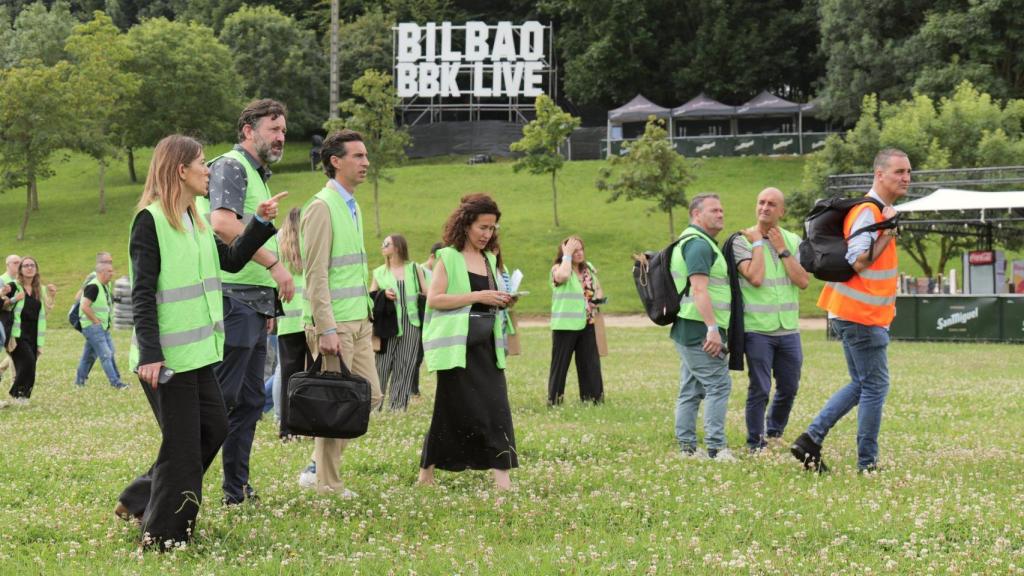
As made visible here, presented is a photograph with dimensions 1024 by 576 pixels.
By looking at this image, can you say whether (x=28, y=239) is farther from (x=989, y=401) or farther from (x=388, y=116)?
(x=989, y=401)

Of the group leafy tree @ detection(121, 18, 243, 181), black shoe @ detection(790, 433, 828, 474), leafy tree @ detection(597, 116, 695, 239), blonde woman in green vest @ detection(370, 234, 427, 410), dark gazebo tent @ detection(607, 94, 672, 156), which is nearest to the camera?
black shoe @ detection(790, 433, 828, 474)

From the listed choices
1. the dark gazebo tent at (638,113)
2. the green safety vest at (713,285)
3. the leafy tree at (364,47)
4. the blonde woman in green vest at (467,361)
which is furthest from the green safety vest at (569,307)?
the leafy tree at (364,47)

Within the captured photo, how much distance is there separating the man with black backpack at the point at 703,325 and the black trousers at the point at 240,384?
11.6ft

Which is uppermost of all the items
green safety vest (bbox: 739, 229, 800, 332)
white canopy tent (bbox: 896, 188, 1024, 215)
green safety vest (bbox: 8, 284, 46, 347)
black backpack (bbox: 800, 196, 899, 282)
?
white canopy tent (bbox: 896, 188, 1024, 215)

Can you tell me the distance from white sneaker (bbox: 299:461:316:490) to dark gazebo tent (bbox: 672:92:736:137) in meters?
57.0

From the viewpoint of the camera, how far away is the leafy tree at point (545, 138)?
149ft

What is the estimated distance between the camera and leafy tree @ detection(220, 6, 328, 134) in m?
73.6

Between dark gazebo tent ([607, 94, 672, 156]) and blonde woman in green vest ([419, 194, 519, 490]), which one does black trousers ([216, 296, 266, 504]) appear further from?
dark gazebo tent ([607, 94, 672, 156])

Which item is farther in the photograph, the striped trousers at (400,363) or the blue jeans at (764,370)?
the striped trousers at (400,363)

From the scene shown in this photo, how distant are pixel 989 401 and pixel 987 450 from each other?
4.10 meters

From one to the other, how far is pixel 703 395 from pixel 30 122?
46922mm

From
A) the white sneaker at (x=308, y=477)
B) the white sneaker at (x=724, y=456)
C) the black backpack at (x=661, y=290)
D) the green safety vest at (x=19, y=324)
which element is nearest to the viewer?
the white sneaker at (x=308, y=477)

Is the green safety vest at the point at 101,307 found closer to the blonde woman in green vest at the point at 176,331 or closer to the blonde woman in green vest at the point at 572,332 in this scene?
the blonde woman in green vest at the point at 572,332

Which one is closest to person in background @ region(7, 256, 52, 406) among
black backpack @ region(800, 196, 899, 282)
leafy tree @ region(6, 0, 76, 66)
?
black backpack @ region(800, 196, 899, 282)
